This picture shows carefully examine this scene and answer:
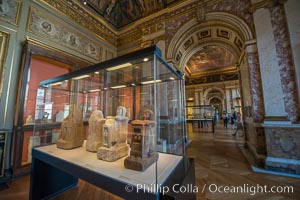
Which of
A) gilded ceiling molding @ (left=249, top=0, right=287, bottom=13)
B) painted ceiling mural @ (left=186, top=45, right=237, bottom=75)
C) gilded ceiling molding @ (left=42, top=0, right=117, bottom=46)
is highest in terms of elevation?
painted ceiling mural @ (left=186, top=45, right=237, bottom=75)

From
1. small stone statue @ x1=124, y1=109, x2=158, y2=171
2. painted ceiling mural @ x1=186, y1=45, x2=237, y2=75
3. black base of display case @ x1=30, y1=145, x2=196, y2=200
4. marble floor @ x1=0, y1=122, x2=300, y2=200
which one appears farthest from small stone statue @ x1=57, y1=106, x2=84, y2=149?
painted ceiling mural @ x1=186, y1=45, x2=237, y2=75

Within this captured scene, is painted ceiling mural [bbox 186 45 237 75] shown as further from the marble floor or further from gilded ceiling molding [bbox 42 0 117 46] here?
the marble floor

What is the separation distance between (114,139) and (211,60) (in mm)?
12893

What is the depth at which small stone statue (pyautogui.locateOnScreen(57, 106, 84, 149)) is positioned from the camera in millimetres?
1919

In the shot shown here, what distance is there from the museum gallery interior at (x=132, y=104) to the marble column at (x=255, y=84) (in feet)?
0.07

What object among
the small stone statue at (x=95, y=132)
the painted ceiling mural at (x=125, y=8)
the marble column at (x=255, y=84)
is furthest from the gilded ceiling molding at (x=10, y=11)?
the marble column at (x=255, y=84)

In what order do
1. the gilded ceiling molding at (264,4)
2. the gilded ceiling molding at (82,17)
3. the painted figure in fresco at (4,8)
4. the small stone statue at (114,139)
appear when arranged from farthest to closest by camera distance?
1. the gilded ceiling molding at (82,17)
2. the gilded ceiling molding at (264,4)
3. the painted figure in fresco at (4,8)
4. the small stone statue at (114,139)

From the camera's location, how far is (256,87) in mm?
3363

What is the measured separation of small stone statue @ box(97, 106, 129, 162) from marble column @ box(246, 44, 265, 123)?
3605 mm

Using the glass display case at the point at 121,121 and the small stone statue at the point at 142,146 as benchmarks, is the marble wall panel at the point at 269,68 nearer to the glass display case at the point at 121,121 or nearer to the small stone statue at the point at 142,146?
the glass display case at the point at 121,121

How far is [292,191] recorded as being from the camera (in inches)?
82.7

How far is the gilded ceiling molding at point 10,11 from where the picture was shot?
302cm

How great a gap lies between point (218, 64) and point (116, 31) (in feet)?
36.2

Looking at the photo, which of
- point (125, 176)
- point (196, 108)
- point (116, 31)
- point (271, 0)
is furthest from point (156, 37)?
point (196, 108)
